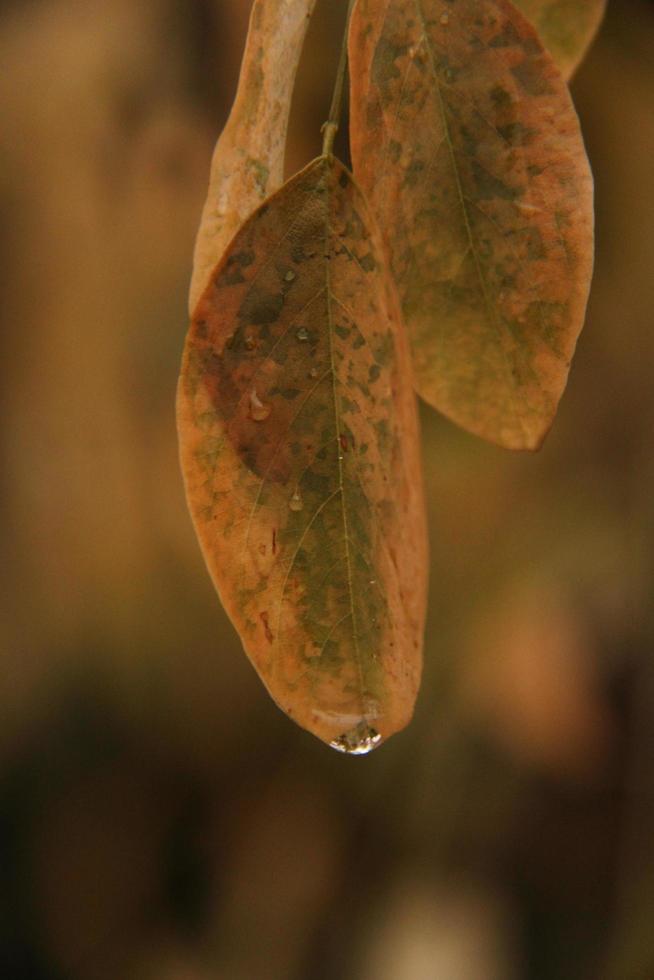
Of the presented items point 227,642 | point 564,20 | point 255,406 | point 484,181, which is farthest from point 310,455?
point 227,642

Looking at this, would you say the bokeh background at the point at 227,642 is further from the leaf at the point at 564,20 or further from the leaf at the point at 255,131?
the leaf at the point at 255,131

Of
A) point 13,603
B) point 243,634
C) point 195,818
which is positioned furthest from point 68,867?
point 243,634

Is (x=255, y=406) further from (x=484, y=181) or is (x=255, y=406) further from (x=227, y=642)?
(x=227, y=642)

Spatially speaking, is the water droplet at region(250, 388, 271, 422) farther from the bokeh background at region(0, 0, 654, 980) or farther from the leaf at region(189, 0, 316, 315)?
the bokeh background at region(0, 0, 654, 980)

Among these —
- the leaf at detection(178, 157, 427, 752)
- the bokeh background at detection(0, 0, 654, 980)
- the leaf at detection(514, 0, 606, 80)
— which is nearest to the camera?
the leaf at detection(178, 157, 427, 752)

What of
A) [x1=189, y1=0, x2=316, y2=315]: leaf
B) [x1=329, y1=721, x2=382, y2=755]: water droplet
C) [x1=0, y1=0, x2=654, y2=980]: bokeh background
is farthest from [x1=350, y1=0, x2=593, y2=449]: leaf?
[x1=0, y1=0, x2=654, y2=980]: bokeh background

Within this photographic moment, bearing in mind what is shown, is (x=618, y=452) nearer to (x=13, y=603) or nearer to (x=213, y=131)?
(x=213, y=131)
